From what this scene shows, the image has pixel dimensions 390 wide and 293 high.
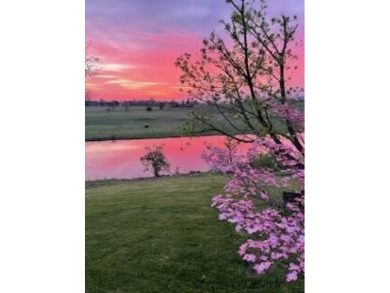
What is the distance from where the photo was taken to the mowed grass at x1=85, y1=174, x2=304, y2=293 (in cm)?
264

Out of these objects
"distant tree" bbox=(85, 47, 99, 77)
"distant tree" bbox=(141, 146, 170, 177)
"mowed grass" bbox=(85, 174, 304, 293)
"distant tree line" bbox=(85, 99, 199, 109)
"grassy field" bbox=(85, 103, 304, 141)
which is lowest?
"mowed grass" bbox=(85, 174, 304, 293)

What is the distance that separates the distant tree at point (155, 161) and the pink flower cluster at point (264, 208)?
0.76 feet

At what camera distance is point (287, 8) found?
2748mm

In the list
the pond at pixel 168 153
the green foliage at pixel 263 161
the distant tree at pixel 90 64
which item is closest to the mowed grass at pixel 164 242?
the pond at pixel 168 153

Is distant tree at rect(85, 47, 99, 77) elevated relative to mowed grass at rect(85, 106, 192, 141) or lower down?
elevated

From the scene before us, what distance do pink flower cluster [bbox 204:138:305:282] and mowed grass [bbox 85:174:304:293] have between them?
0.05m

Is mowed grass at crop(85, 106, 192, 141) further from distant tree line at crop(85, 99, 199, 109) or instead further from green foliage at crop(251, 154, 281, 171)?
green foliage at crop(251, 154, 281, 171)

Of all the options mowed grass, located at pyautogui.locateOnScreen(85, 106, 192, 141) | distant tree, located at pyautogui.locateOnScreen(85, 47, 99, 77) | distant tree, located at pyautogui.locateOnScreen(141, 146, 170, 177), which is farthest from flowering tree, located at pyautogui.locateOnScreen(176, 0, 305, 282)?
distant tree, located at pyautogui.locateOnScreen(85, 47, 99, 77)

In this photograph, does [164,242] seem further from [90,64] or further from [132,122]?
[90,64]

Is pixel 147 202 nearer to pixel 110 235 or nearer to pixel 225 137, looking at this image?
pixel 110 235

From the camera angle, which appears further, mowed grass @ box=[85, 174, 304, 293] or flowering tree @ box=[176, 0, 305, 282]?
flowering tree @ box=[176, 0, 305, 282]

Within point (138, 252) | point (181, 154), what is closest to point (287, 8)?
point (181, 154)

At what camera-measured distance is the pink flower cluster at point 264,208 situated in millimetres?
2697
